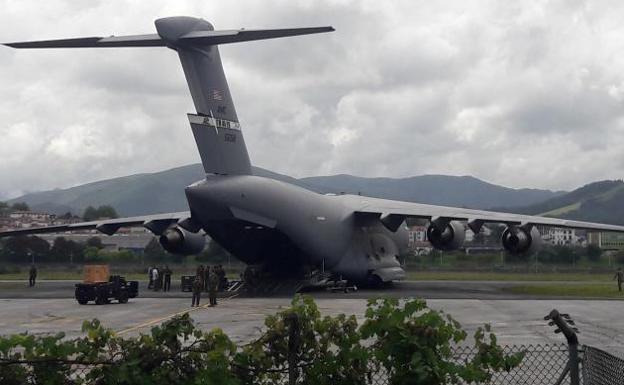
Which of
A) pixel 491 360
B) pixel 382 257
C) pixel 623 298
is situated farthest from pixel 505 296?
pixel 491 360

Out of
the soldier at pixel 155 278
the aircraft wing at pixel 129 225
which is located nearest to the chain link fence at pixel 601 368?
the aircraft wing at pixel 129 225

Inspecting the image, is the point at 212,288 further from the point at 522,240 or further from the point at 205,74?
the point at 522,240

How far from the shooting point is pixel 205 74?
1096 inches

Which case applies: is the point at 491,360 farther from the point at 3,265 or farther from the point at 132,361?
the point at 3,265

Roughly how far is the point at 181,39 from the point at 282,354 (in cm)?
2261

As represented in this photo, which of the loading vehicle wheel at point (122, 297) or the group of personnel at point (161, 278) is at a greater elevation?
the group of personnel at point (161, 278)

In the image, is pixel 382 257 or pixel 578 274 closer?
pixel 382 257

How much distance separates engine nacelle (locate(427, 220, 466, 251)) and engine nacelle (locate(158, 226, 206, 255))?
10557 mm

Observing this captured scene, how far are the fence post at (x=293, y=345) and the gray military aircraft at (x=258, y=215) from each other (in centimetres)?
1848

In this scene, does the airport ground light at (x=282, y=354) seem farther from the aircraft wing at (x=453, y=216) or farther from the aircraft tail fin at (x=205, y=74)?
the aircraft wing at (x=453, y=216)

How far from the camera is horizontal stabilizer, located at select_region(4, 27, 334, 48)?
24.6 m

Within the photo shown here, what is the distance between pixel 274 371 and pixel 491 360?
4.82 feet

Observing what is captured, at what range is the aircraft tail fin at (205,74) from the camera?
26.3 metres

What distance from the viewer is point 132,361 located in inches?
203
